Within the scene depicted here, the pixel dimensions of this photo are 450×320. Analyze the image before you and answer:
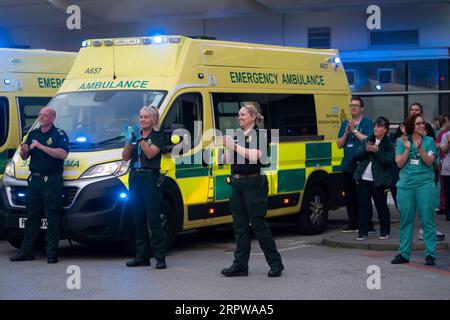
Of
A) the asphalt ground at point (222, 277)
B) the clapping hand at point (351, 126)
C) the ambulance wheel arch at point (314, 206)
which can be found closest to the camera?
the asphalt ground at point (222, 277)

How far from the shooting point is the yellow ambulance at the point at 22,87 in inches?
532

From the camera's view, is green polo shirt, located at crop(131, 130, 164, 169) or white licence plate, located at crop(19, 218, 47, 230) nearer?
green polo shirt, located at crop(131, 130, 164, 169)

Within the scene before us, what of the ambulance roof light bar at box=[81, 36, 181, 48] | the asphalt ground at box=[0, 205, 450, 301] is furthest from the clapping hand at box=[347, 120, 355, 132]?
the ambulance roof light bar at box=[81, 36, 181, 48]

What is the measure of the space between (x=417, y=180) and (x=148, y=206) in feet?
9.55

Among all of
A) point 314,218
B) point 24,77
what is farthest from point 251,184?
point 24,77

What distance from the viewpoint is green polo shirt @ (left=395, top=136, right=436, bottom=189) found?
10.3m

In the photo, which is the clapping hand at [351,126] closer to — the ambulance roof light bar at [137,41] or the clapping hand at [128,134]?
the ambulance roof light bar at [137,41]

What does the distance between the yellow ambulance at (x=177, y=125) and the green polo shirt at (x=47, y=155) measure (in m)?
0.20

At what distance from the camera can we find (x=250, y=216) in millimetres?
9602

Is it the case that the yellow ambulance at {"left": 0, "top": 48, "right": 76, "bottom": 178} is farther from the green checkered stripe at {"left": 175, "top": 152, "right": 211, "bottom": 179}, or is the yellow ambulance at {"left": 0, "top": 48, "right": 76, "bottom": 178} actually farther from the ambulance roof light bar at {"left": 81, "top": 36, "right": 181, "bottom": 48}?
the green checkered stripe at {"left": 175, "top": 152, "right": 211, "bottom": 179}

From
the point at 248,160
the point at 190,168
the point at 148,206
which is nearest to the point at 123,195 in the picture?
the point at 148,206

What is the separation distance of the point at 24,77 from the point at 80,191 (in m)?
3.71

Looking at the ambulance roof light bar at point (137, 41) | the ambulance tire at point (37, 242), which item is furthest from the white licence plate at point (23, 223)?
the ambulance roof light bar at point (137, 41)

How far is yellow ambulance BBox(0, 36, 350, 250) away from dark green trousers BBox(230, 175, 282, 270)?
1.51 m
